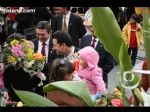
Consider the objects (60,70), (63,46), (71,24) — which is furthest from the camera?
(71,24)

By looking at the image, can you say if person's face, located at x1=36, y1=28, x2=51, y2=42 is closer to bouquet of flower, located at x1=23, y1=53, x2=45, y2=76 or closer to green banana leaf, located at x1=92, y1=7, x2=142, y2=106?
bouquet of flower, located at x1=23, y1=53, x2=45, y2=76

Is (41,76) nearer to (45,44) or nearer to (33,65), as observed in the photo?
(33,65)

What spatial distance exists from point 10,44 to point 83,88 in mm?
2358

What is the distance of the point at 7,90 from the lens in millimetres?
3123

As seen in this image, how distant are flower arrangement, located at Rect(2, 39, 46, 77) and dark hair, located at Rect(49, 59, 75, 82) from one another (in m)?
0.37

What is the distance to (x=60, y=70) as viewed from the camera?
262 cm

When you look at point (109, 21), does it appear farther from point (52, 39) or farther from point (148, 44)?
point (52, 39)

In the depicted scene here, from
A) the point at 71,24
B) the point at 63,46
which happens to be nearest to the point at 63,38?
the point at 63,46

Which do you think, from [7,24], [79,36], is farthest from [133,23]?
[7,24]

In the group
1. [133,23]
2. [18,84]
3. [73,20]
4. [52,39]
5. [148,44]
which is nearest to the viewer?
[148,44]

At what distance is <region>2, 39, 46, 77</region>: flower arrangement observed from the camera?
3041 mm

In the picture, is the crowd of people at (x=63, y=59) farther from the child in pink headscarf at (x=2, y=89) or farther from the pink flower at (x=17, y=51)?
the pink flower at (x=17, y=51)

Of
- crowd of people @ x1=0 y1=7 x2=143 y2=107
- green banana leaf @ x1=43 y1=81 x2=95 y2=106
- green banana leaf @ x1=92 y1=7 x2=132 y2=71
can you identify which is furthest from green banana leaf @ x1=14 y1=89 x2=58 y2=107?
crowd of people @ x1=0 y1=7 x2=143 y2=107

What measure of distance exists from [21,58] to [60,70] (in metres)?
0.52
